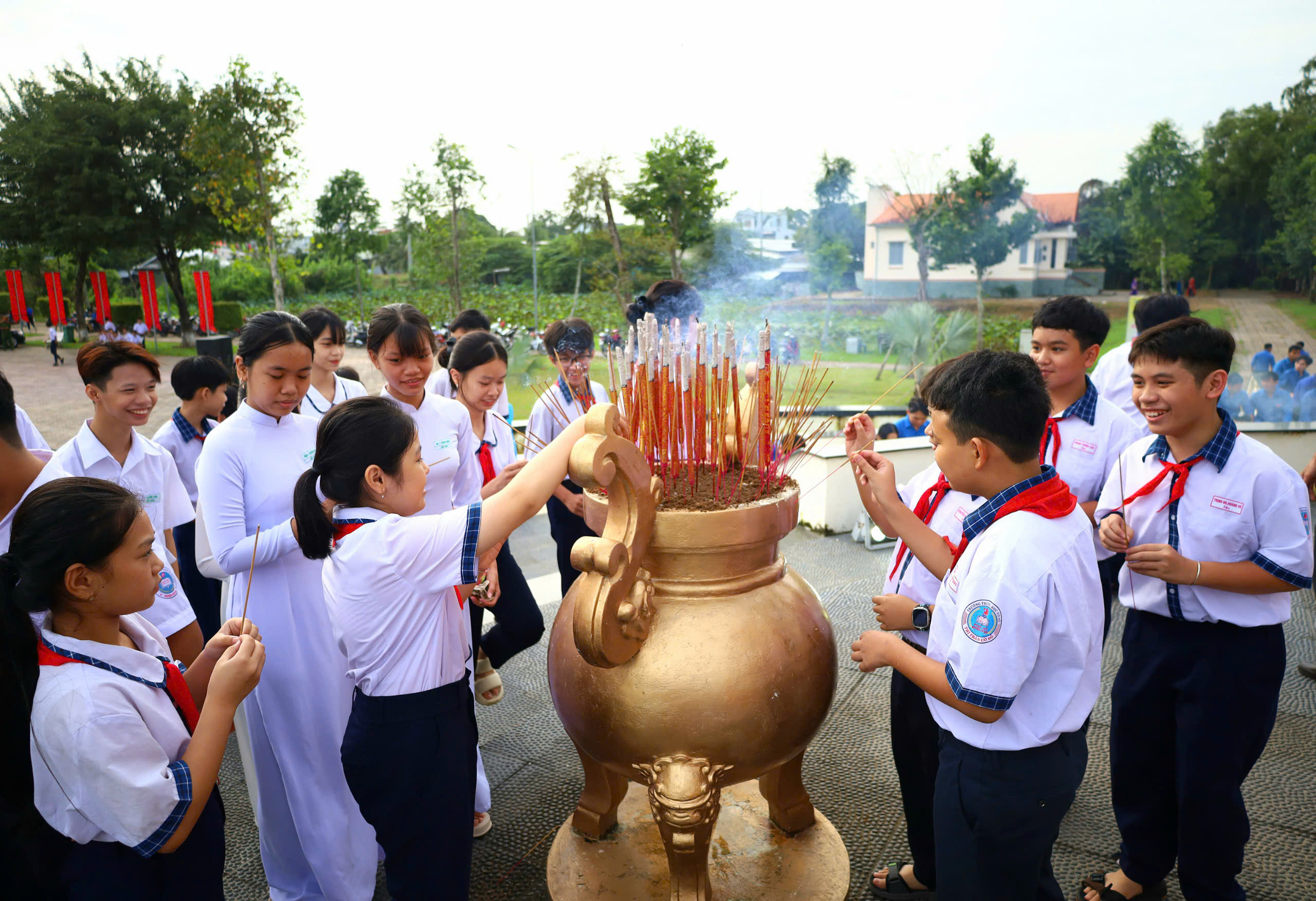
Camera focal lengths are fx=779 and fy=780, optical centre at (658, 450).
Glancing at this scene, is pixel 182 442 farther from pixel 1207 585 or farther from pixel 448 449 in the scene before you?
pixel 1207 585

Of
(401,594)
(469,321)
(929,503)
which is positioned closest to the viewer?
(401,594)

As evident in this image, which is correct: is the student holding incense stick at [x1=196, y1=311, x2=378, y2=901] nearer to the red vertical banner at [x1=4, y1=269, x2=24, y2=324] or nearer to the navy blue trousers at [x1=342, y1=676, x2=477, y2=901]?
the navy blue trousers at [x1=342, y1=676, x2=477, y2=901]

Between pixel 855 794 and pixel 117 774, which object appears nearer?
pixel 117 774

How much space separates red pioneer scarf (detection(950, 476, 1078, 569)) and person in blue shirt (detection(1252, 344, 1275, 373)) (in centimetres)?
897

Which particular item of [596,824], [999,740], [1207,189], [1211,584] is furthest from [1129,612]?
[1207,189]

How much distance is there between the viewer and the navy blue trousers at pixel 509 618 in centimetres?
296

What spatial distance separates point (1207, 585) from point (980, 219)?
42.8 ft

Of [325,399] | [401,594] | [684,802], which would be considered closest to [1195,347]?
[684,802]

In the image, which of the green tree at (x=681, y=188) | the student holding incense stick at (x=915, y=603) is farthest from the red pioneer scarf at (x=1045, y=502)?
the green tree at (x=681, y=188)

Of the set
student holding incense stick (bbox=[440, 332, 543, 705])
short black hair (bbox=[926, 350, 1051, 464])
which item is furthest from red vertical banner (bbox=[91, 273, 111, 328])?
short black hair (bbox=[926, 350, 1051, 464])

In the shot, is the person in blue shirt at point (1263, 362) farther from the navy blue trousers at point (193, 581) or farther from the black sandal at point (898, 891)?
the navy blue trousers at point (193, 581)

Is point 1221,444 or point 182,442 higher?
point 1221,444

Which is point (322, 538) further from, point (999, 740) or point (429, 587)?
point (999, 740)

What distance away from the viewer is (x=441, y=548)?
1585 millimetres
